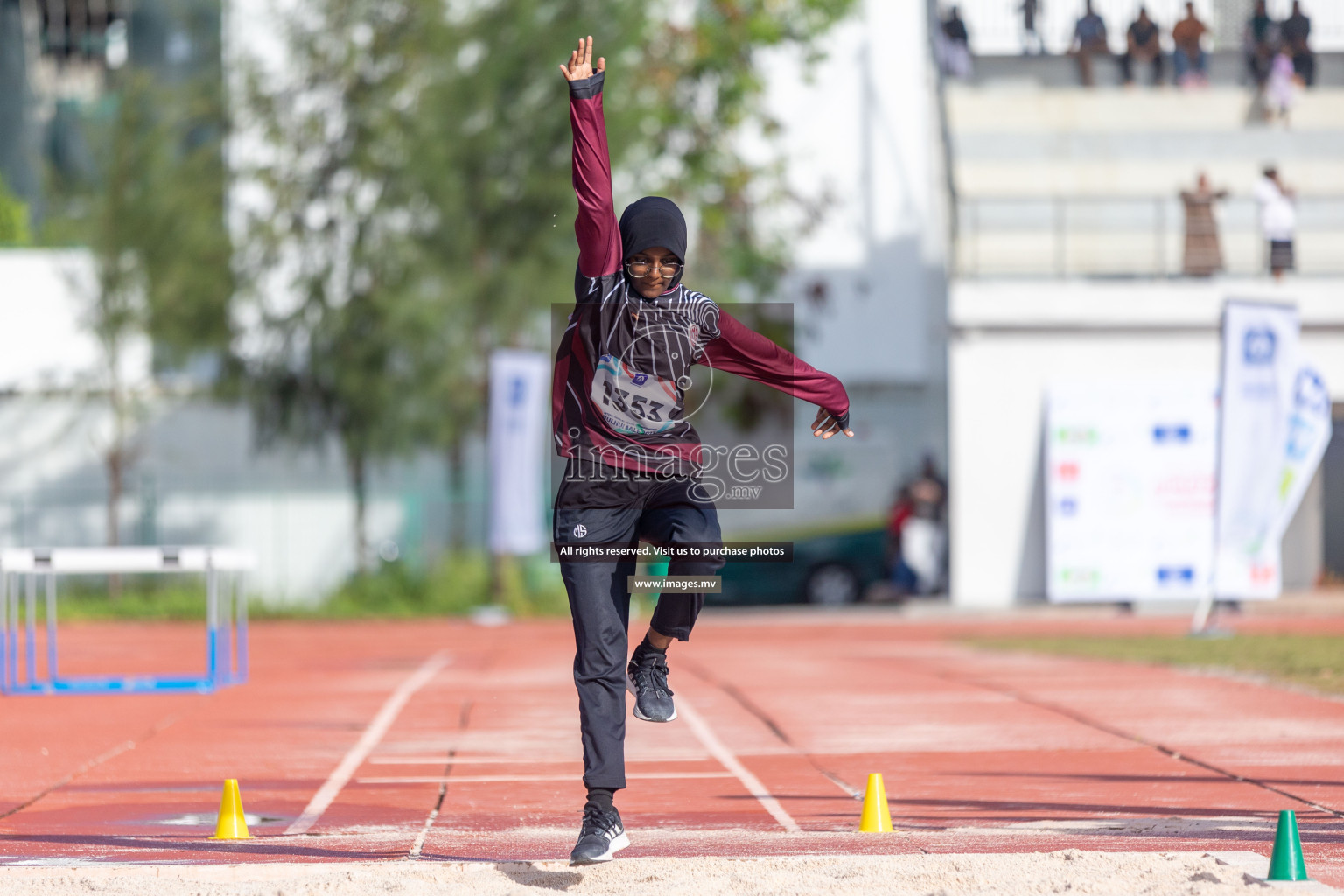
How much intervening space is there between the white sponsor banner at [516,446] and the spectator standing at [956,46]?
10085 millimetres

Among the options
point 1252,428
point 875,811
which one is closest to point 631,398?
point 875,811

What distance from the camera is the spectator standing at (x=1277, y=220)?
84.1ft

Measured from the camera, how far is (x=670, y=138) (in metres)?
33.8

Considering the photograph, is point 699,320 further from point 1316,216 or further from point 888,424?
point 888,424

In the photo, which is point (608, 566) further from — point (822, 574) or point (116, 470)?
point (116, 470)

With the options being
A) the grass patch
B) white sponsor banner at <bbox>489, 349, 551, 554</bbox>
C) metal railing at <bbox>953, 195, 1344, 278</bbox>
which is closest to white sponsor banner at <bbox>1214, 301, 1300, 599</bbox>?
the grass patch

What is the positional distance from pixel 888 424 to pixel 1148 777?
79.2ft

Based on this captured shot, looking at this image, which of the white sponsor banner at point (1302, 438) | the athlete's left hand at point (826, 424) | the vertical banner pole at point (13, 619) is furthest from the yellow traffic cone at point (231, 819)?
the white sponsor banner at point (1302, 438)

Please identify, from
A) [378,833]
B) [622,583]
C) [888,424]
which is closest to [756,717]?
[378,833]

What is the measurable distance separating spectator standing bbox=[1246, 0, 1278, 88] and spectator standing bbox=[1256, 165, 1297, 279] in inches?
180

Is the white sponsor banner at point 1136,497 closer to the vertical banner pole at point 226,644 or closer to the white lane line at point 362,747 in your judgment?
the white lane line at point 362,747

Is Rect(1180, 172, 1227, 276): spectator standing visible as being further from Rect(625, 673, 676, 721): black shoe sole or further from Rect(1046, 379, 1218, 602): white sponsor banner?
Rect(625, 673, 676, 721): black shoe sole

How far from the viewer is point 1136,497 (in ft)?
80.1

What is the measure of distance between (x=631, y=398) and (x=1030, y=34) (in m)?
25.2
